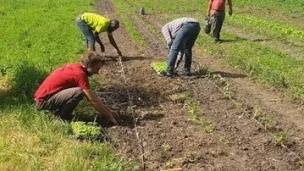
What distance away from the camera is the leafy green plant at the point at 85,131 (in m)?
6.58

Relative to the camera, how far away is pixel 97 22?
1092cm

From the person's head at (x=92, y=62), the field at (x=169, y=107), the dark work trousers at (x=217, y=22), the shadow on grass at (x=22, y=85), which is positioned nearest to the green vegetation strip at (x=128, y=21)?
the field at (x=169, y=107)

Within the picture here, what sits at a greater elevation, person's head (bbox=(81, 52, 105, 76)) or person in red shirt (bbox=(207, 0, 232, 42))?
person's head (bbox=(81, 52, 105, 76))

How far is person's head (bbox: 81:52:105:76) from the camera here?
665 cm

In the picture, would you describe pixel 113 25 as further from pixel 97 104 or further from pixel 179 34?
pixel 97 104

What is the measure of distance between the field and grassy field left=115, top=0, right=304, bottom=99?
0.04m

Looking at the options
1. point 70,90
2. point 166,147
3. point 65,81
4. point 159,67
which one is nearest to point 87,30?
point 159,67

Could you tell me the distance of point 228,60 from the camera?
11.8 metres

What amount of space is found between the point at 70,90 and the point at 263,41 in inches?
364

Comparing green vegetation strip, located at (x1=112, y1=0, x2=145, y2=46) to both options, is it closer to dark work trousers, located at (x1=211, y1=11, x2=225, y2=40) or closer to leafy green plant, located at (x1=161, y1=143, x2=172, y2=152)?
dark work trousers, located at (x1=211, y1=11, x2=225, y2=40)

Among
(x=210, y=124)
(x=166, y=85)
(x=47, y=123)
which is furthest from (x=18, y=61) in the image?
(x=210, y=124)

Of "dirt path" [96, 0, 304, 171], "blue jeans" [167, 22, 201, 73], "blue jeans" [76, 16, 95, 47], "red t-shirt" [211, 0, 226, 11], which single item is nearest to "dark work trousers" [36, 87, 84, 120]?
"dirt path" [96, 0, 304, 171]

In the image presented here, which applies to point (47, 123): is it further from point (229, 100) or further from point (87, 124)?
point (229, 100)

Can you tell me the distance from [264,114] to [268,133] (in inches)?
34.1
